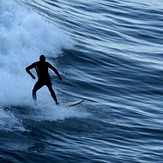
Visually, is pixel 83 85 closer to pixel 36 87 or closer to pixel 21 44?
pixel 21 44

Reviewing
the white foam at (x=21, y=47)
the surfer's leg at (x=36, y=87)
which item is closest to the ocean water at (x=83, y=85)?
the white foam at (x=21, y=47)

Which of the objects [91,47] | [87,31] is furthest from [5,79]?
[87,31]

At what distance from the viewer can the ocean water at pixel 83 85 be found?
2114 cm

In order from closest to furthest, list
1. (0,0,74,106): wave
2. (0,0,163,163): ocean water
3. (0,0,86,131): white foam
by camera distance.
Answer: (0,0,163,163): ocean water
(0,0,86,131): white foam
(0,0,74,106): wave

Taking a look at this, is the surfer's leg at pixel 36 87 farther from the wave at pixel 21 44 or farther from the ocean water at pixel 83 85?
the wave at pixel 21 44

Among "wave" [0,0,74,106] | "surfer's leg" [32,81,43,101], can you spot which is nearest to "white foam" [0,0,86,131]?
"wave" [0,0,74,106]

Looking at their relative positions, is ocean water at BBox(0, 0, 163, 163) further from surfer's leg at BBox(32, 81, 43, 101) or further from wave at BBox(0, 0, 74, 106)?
surfer's leg at BBox(32, 81, 43, 101)

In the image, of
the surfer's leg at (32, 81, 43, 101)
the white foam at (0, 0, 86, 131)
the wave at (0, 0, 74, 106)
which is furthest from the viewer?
the wave at (0, 0, 74, 106)

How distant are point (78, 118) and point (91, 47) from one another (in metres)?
11.7

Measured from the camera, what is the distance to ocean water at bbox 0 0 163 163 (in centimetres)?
2114

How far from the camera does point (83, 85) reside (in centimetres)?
2855

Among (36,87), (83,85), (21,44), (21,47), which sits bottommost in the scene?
(36,87)

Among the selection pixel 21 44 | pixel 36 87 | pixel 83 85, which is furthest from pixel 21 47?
pixel 36 87

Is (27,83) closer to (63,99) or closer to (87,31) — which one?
(63,99)
